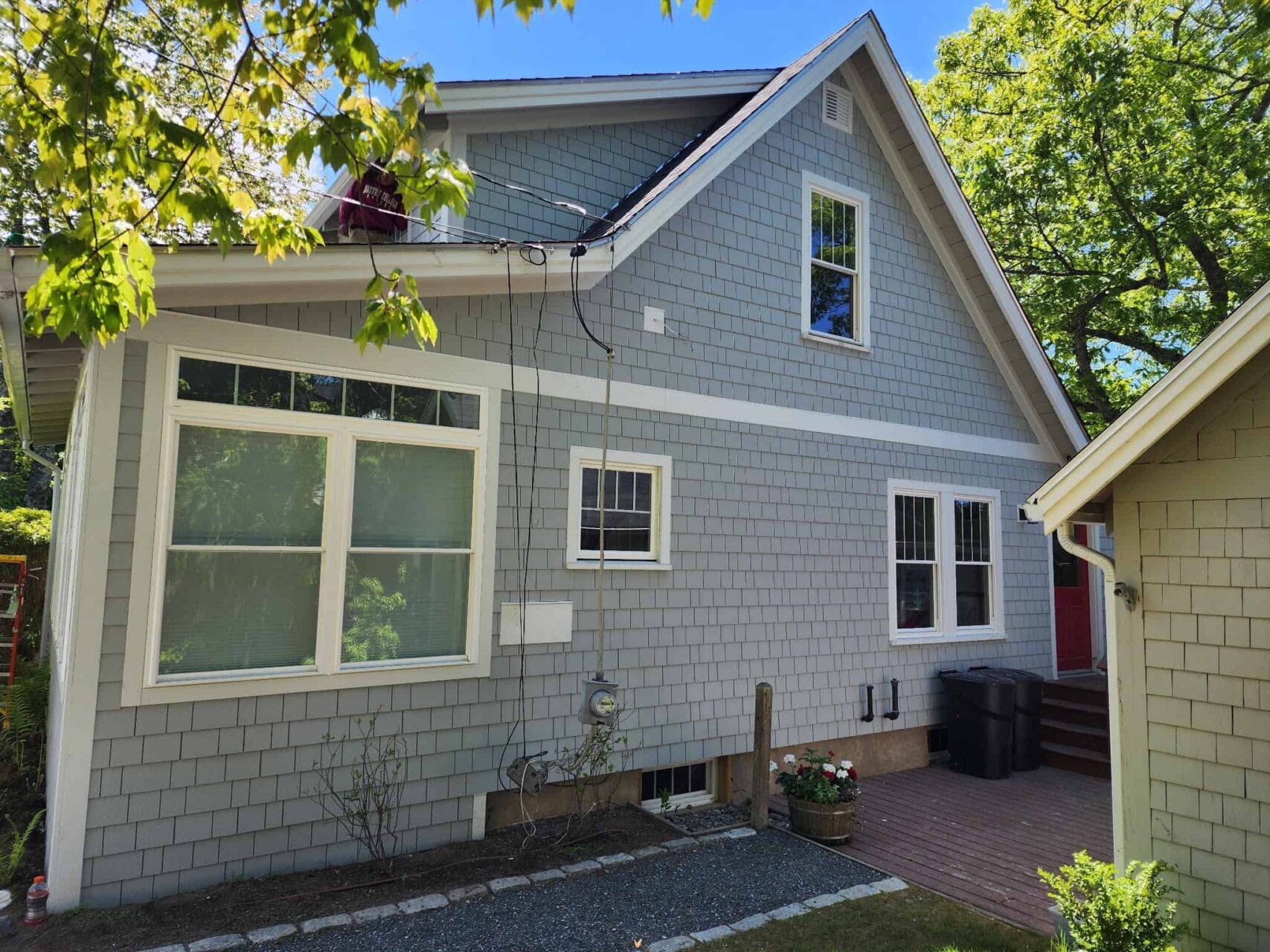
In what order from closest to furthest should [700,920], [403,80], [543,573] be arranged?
[403,80], [700,920], [543,573]

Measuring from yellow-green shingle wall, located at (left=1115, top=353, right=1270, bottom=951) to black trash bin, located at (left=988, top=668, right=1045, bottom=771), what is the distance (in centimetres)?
437

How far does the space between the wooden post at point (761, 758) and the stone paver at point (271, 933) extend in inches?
139

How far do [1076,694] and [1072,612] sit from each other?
2250mm

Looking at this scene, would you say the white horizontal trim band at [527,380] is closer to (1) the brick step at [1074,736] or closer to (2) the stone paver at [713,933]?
(1) the brick step at [1074,736]

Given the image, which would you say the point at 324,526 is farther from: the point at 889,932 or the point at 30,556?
the point at 30,556

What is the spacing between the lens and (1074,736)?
9141mm

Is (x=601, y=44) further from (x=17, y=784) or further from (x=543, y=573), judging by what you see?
(x=17, y=784)

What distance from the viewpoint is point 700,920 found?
15.9 ft

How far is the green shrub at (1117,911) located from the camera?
384 centimetres

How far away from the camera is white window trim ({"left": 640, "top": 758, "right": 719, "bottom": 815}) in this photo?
701cm

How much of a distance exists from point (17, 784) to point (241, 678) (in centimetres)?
354

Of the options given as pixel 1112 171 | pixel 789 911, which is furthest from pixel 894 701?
pixel 1112 171

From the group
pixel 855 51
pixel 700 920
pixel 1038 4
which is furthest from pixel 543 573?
pixel 1038 4

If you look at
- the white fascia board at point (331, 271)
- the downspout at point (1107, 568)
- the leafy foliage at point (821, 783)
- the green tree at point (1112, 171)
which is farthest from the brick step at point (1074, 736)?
the green tree at point (1112, 171)
